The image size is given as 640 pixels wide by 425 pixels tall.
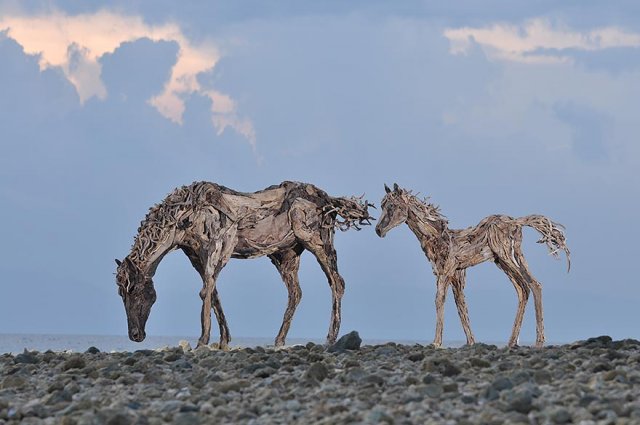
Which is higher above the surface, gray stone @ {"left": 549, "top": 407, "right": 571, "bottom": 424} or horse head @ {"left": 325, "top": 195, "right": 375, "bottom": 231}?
horse head @ {"left": 325, "top": 195, "right": 375, "bottom": 231}

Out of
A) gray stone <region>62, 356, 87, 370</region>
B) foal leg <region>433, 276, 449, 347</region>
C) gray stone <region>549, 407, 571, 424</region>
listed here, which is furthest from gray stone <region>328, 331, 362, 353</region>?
gray stone <region>549, 407, 571, 424</region>

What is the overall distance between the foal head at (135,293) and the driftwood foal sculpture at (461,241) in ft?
14.1

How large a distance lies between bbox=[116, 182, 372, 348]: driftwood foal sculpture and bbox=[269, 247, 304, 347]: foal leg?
19 millimetres

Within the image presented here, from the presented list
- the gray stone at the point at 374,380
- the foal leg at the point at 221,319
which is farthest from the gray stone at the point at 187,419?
the foal leg at the point at 221,319

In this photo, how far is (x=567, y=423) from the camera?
10.8 meters

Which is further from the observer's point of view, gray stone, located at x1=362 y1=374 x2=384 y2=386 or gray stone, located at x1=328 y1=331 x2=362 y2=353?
gray stone, located at x1=328 y1=331 x2=362 y2=353

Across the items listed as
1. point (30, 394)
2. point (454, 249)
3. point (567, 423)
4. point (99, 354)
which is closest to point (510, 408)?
point (567, 423)

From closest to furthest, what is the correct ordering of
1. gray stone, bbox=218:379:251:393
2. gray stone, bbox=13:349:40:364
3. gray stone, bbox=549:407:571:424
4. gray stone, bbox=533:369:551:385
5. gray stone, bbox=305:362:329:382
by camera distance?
gray stone, bbox=549:407:571:424
gray stone, bbox=533:369:551:385
gray stone, bbox=218:379:251:393
gray stone, bbox=305:362:329:382
gray stone, bbox=13:349:40:364

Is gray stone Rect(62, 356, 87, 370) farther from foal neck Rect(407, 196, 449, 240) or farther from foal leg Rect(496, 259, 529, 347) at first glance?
foal leg Rect(496, 259, 529, 347)

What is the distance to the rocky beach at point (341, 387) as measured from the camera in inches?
445

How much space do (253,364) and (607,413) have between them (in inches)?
197

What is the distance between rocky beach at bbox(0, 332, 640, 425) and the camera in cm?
1131

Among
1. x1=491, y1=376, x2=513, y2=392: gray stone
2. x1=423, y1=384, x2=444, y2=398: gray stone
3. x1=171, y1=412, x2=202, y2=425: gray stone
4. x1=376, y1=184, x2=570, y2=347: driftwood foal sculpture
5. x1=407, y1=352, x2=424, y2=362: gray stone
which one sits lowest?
x1=171, y1=412, x2=202, y2=425: gray stone

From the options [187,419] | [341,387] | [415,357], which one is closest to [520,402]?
[341,387]
